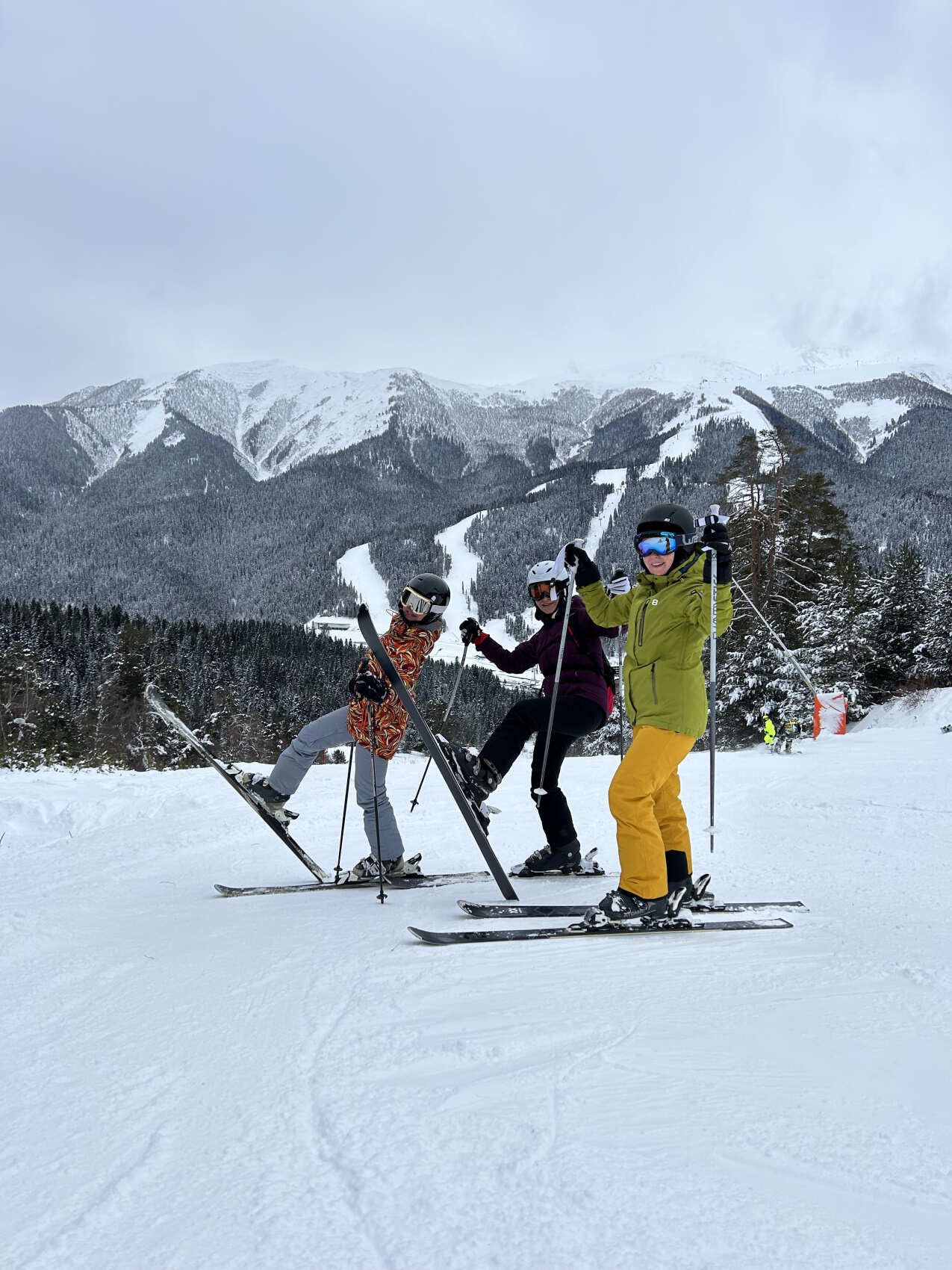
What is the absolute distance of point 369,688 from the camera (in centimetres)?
431

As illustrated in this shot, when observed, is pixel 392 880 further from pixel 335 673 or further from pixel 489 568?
pixel 489 568

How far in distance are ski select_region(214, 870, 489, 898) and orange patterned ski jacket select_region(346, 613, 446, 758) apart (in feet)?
2.60

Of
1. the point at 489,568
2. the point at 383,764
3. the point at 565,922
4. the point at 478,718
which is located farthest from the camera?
the point at 489,568

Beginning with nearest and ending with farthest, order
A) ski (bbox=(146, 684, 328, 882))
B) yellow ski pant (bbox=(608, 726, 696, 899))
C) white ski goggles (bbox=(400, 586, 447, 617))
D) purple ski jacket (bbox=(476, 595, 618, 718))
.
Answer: yellow ski pant (bbox=(608, 726, 696, 899)) → white ski goggles (bbox=(400, 586, 447, 617)) → ski (bbox=(146, 684, 328, 882)) → purple ski jacket (bbox=(476, 595, 618, 718))

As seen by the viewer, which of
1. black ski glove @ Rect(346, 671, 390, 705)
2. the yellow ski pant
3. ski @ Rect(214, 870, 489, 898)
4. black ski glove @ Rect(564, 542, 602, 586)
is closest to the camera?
the yellow ski pant

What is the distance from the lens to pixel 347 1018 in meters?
2.36

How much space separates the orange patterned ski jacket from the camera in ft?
15.3

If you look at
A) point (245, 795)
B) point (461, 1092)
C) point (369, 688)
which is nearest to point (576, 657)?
point (369, 688)

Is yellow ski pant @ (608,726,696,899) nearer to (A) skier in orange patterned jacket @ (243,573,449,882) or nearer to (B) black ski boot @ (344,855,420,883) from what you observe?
(A) skier in orange patterned jacket @ (243,573,449,882)

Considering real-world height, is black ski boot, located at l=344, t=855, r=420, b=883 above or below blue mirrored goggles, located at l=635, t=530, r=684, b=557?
below

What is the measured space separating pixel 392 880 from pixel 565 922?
4.83ft

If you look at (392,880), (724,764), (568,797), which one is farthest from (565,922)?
(724,764)

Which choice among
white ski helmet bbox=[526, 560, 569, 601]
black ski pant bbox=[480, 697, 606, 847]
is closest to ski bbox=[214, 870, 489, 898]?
black ski pant bbox=[480, 697, 606, 847]

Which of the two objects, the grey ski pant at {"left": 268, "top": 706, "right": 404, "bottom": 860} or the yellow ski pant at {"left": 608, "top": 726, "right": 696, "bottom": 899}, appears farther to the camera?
the grey ski pant at {"left": 268, "top": 706, "right": 404, "bottom": 860}
